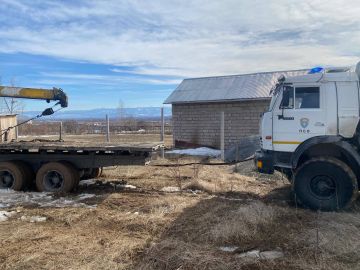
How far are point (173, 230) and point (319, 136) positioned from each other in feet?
11.7

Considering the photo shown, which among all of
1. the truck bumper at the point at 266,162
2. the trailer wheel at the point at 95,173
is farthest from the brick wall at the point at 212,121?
the truck bumper at the point at 266,162

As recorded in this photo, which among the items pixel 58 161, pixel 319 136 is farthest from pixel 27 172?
pixel 319 136

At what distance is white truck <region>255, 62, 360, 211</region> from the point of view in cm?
775

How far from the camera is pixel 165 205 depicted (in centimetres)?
827

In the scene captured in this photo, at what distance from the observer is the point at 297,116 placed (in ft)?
26.8

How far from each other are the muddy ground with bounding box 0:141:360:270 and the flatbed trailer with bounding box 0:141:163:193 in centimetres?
51

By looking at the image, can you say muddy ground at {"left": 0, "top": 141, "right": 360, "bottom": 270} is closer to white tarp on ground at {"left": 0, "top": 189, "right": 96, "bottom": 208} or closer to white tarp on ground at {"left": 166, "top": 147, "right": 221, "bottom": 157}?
white tarp on ground at {"left": 0, "top": 189, "right": 96, "bottom": 208}

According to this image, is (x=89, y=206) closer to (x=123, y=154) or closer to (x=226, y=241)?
(x=123, y=154)

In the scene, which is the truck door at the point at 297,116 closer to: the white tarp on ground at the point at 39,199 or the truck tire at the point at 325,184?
the truck tire at the point at 325,184

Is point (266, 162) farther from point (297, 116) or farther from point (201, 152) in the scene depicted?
point (201, 152)

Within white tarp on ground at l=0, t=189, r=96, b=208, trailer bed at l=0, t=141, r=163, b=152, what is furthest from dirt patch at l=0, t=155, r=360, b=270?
trailer bed at l=0, t=141, r=163, b=152

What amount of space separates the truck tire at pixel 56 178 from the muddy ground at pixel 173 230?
0.40 m

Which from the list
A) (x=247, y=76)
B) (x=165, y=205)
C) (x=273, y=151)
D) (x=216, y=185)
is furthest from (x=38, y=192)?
(x=247, y=76)

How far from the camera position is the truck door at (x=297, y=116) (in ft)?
26.2
